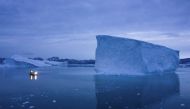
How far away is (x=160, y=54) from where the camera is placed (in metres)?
35.0

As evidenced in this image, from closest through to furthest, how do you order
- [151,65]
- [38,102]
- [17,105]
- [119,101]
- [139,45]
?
[17,105], [38,102], [119,101], [139,45], [151,65]

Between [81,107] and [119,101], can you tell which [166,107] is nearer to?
[119,101]

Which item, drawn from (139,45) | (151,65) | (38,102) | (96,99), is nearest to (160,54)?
(151,65)

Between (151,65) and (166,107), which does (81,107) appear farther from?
(151,65)

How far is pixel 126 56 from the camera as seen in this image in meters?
31.9

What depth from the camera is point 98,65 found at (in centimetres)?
3384

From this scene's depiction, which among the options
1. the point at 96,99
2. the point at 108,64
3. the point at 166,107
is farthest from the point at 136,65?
the point at 166,107

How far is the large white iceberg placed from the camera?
31.6 meters

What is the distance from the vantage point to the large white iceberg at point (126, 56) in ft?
104

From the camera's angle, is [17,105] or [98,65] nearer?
[17,105]

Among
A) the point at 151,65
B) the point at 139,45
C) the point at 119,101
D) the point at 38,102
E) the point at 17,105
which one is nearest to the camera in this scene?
the point at 17,105

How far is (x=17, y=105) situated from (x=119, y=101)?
5286 millimetres

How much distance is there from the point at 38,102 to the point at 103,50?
67.5ft

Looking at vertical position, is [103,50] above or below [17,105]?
above
